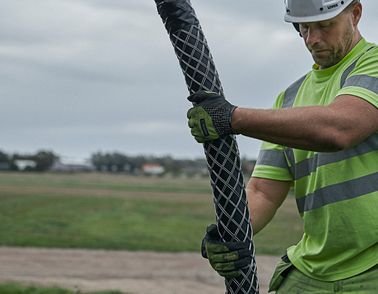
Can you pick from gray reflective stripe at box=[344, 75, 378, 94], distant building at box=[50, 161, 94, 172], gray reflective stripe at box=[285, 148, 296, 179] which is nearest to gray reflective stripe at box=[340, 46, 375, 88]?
gray reflective stripe at box=[344, 75, 378, 94]

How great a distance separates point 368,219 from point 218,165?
0.75 meters

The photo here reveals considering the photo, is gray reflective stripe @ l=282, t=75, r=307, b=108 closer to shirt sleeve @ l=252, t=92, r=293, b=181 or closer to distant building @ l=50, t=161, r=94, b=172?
shirt sleeve @ l=252, t=92, r=293, b=181

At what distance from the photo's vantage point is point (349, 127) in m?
3.56

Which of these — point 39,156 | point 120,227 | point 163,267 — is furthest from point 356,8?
point 39,156

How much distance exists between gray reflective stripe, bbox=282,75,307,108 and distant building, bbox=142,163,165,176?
14068cm

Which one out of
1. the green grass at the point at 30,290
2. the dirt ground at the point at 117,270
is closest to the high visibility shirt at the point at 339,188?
the green grass at the point at 30,290

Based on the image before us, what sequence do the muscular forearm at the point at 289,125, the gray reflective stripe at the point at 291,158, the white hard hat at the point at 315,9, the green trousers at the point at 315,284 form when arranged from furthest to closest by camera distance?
1. the gray reflective stripe at the point at 291,158
2. the green trousers at the point at 315,284
3. the white hard hat at the point at 315,9
4. the muscular forearm at the point at 289,125

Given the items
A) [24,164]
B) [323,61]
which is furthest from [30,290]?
[24,164]

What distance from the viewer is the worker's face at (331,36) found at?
12.5ft

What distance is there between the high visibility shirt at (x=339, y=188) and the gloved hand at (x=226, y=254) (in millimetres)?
446

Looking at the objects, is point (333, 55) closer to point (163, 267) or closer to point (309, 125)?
Answer: point (309, 125)

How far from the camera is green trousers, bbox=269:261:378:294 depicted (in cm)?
402

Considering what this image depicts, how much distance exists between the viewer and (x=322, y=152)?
3.79 metres

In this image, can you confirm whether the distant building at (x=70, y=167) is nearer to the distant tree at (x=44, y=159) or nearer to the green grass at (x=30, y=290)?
the distant tree at (x=44, y=159)
